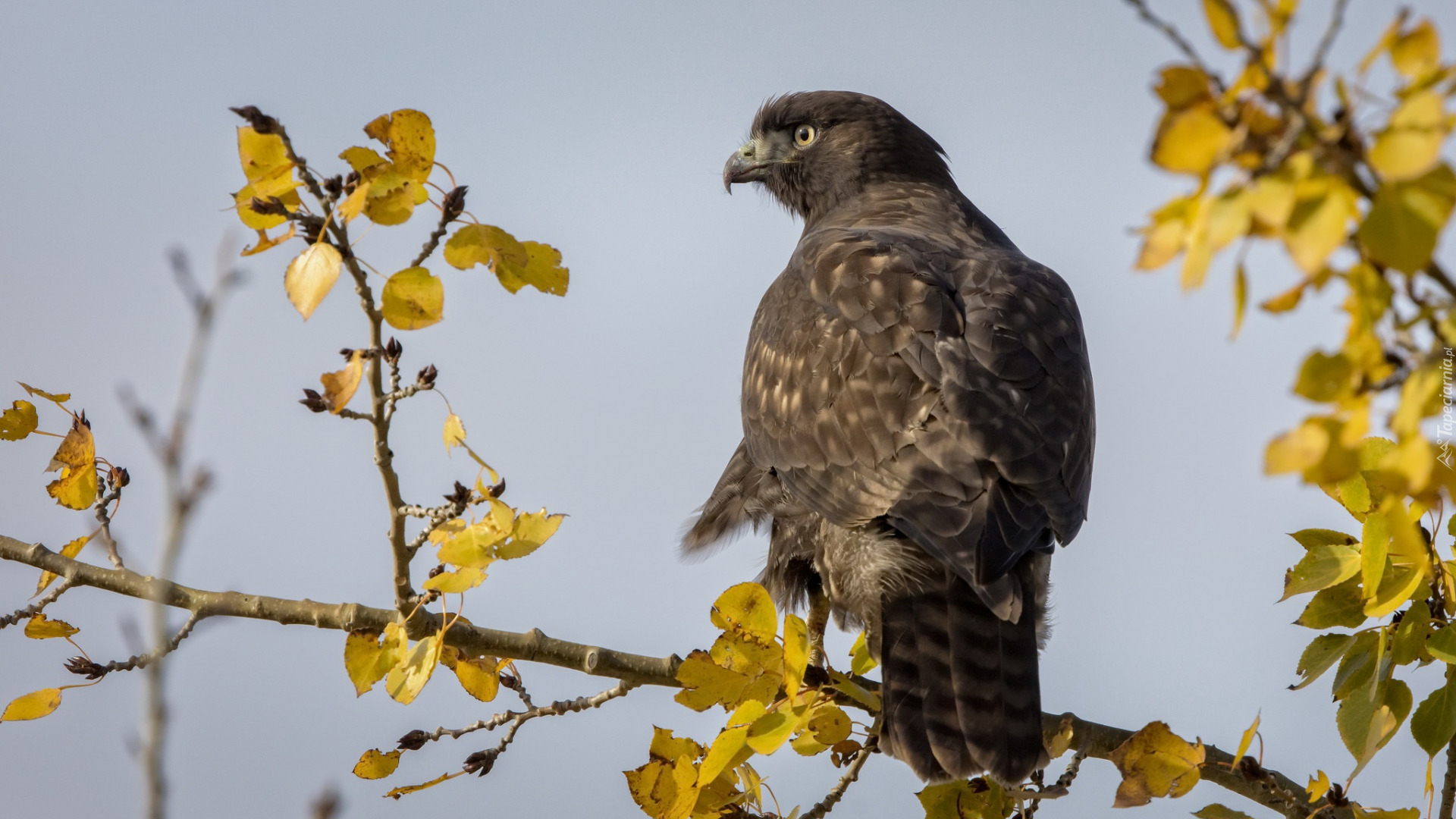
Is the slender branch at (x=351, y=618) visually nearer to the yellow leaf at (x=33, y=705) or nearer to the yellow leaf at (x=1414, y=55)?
the yellow leaf at (x=33, y=705)

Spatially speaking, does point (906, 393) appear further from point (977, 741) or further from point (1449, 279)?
point (1449, 279)

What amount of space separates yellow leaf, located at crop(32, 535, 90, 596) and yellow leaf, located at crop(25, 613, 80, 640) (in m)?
0.08

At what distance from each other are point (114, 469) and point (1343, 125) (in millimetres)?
2415

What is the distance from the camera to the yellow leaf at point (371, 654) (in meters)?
2.27

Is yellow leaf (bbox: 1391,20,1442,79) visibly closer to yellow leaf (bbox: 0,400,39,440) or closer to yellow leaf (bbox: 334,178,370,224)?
yellow leaf (bbox: 334,178,370,224)

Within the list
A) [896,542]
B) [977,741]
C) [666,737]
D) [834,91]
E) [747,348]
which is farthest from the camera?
[834,91]

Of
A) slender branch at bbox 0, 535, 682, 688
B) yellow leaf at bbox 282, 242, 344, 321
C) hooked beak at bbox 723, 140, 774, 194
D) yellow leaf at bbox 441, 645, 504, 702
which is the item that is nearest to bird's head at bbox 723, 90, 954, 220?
hooked beak at bbox 723, 140, 774, 194

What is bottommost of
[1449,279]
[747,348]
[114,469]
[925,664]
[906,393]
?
[1449,279]

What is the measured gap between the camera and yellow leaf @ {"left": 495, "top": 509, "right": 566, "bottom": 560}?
2100mm

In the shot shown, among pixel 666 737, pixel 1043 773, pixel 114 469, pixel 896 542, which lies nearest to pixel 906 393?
pixel 896 542

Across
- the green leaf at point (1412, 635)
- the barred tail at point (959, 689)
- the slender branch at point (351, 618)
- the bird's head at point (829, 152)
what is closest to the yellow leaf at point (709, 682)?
the slender branch at point (351, 618)

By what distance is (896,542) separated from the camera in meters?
3.23

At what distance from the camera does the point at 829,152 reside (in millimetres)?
5344

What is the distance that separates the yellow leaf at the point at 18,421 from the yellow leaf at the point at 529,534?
1.05m
